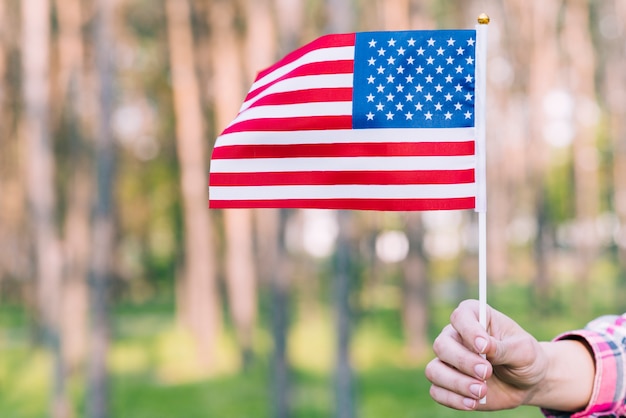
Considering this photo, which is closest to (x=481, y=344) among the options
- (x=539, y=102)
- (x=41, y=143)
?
(x=41, y=143)

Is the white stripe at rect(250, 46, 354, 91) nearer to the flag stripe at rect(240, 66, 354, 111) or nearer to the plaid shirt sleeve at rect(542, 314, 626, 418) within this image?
the flag stripe at rect(240, 66, 354, 111)

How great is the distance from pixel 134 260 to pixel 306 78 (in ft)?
145

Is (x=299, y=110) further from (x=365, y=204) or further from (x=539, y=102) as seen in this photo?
(x=539, y=102)

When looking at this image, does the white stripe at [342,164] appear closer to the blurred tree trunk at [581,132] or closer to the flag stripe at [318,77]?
the flag stripe at [318,77]

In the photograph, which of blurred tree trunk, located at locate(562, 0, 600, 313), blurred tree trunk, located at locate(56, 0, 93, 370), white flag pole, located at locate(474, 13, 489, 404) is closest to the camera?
white flag pole, located at locate(474, 13, 489, 404)

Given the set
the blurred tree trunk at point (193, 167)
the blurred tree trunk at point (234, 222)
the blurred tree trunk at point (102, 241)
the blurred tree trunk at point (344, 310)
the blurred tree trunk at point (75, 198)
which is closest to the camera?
the blurred tree trunk at point (344, 310)

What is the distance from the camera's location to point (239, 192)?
301 centimetres

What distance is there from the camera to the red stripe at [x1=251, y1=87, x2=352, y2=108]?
2.92m

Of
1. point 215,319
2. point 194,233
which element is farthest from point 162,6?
point 215,319

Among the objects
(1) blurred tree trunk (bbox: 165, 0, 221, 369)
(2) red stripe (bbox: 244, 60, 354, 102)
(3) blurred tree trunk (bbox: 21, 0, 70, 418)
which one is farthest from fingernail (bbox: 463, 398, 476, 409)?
(1) blurred tree trunk (bbox: 165, 0, 221, 369)

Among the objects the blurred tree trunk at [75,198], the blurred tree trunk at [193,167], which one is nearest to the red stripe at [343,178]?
the blurred tree trunk at [75,198]

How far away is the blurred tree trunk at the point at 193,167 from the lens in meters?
16.9

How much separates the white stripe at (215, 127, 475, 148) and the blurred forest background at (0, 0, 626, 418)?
19.1ft

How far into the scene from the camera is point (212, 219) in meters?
23.2
